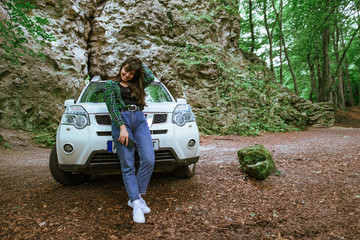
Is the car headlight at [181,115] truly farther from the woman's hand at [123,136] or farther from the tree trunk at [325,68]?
the tree trunk at [325,68]

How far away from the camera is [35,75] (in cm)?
830

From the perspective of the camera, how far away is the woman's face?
2.25m

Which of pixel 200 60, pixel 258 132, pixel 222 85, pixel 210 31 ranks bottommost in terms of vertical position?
pixel 258 132

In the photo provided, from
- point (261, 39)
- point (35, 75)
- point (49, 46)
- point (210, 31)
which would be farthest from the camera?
point (261, 39)

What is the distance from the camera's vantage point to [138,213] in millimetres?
1928

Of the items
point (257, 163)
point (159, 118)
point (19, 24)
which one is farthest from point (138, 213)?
point (19, 24)

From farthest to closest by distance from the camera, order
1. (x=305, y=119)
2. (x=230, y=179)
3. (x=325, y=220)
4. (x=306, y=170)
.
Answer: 1. (x=305, y=119)
2. (x=306, y=170)
3. (x=230, y=179)
4. (x=325, y=220)

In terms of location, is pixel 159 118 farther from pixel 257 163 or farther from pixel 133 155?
pixel 257 163

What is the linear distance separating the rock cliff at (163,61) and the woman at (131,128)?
7.79 m

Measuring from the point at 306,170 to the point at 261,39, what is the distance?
15.4 metres

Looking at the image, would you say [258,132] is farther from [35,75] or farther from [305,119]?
[35,75]

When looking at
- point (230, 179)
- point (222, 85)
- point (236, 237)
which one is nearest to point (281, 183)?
point (230, 179)

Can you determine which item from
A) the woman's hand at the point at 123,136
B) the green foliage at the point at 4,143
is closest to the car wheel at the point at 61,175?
the woman's hand at the point at 123,136

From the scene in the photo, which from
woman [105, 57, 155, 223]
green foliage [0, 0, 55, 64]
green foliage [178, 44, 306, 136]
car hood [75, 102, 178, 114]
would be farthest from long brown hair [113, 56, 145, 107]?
green foliage [178, 44, 306, 136]
